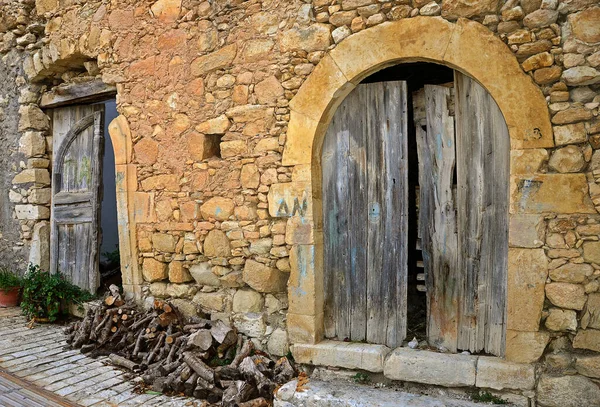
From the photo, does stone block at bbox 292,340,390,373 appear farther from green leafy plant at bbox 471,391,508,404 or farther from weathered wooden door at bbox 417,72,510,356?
green leafy plant at bbox 471,391,508,404

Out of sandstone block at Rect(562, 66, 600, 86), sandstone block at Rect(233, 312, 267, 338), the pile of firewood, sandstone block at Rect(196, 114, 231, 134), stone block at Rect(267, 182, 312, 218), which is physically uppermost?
sandstone block at Rect(562, 66, 600, 86)

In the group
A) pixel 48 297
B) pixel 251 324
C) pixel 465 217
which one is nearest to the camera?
pixel 465 217

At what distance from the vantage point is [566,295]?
299 centimetres

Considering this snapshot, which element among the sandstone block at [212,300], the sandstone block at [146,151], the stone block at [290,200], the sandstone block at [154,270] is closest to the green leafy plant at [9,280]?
the sandstone block at [154,270]

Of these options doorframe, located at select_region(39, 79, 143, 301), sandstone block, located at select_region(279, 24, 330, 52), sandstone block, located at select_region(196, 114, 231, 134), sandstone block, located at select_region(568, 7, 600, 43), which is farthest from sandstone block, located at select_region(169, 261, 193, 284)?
sandstone block, located at select_region(568, 7, 600, 43)

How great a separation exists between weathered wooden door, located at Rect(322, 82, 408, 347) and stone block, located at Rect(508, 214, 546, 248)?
0.81 m

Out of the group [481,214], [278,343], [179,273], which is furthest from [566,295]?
[179,273]

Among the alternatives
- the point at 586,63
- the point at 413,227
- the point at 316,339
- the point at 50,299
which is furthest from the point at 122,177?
the point at 586,63

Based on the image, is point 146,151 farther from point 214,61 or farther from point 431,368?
point 431,368

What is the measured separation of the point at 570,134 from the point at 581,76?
35 cm

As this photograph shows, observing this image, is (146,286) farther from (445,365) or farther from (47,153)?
(445,365)

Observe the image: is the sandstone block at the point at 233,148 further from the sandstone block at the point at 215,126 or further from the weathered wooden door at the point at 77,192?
the weathered wooden door at the point at 77,192

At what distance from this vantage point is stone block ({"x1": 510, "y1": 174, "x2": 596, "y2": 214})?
9.68 ft

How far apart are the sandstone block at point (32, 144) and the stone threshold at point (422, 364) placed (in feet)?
13.3
